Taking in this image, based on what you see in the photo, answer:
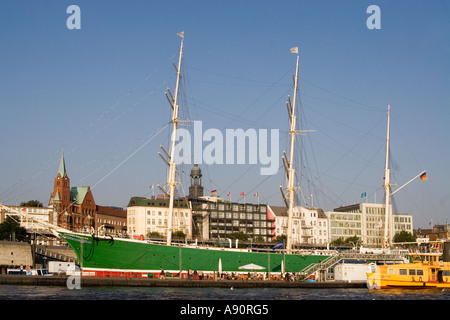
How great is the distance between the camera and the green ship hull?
64.1 metres

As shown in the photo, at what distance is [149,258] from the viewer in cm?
6550

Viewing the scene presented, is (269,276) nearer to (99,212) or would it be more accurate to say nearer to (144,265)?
(144,265)

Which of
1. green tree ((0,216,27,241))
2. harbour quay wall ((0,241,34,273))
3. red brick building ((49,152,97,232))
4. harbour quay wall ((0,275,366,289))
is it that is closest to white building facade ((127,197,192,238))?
red brick building ((49,152,97,232))

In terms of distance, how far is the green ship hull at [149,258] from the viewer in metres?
64.1

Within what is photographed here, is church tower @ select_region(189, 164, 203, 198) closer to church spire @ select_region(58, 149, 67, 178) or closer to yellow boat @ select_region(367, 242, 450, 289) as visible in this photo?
church spire @ select_region(58, 149, 67, 178)

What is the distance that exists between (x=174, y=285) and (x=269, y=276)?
55.1 ft

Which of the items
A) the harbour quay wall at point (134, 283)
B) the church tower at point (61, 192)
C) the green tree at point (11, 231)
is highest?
the church tower at point (61, 192)

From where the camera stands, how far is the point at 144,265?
65.4 meters
